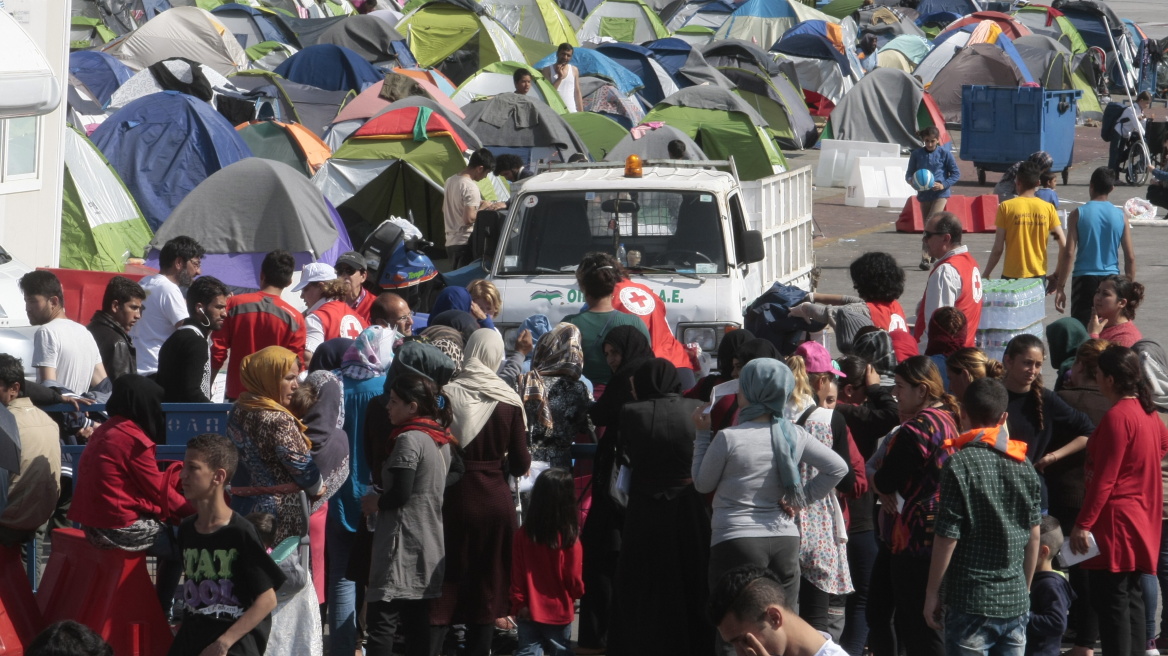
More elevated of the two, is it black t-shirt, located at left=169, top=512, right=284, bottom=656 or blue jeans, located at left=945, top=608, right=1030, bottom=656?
black t-shirt, located at left=169, top=512, right=284, bottom=656

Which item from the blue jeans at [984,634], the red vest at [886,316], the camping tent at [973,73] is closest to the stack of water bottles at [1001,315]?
the red vest at [886,316]

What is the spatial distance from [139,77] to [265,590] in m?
16.2

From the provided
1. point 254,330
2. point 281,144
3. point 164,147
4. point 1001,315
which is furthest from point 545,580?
point 281,144

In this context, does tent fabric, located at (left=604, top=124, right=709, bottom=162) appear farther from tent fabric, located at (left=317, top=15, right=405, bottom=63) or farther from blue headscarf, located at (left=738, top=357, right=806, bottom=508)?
blue headscarf, located at (left=738, top=357, right=806, bottom=508)

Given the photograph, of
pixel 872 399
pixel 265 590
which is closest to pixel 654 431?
pixel 872 399

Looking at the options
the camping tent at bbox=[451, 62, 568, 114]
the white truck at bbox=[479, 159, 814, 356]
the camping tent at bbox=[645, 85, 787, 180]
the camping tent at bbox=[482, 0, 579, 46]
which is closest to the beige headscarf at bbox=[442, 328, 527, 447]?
the white truck at bbox=[479, 159, 814, 356]

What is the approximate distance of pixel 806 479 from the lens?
543cm

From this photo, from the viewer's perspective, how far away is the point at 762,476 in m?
5.28

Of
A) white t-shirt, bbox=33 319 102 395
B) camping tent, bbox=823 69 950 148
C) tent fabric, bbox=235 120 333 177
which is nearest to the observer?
white t-shirt, bbox=33 319 102 395

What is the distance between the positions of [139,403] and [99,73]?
16.7 m

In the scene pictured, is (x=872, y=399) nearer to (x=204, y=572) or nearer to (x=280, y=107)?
(x=204, y=572)

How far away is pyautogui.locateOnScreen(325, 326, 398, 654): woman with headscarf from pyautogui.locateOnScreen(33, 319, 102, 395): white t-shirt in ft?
5.17

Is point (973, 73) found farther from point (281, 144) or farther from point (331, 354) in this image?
point (331, 354)

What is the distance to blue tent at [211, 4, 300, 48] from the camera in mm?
28031
